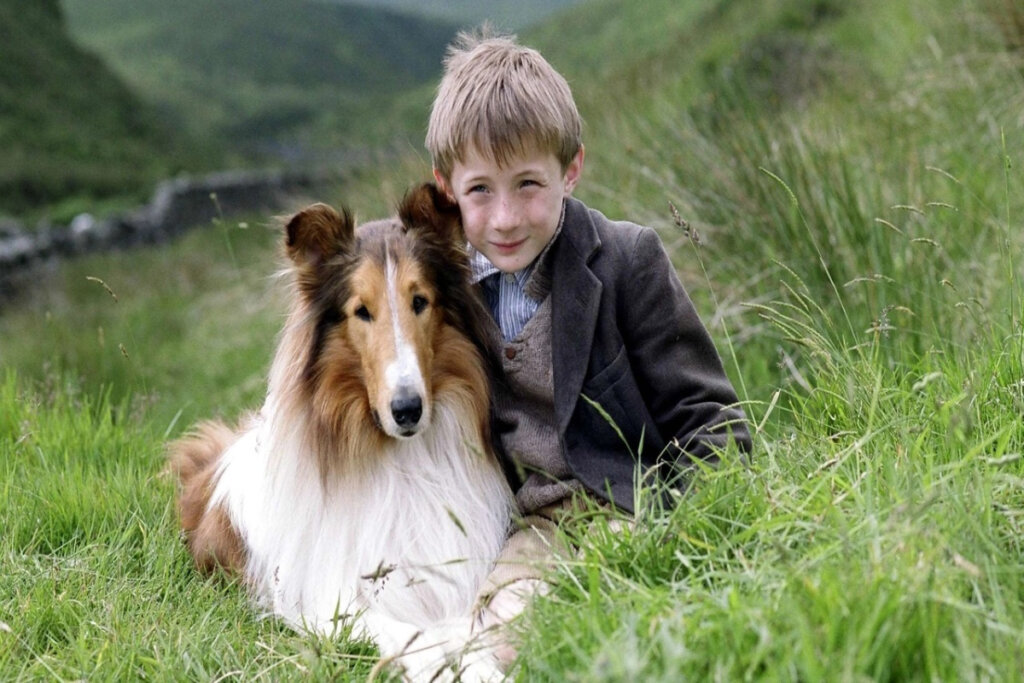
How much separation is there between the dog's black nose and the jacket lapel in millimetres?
512

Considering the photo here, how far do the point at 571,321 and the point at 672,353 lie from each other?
0.36 m

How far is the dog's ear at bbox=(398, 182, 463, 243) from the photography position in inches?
133

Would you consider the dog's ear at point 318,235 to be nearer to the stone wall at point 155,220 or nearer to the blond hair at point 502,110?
the blond hair at point 502,110

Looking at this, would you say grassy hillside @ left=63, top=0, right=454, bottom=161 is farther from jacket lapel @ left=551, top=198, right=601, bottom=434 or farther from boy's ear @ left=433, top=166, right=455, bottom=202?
jacket lapel @ left=551, top=198, right=601, bottom=434

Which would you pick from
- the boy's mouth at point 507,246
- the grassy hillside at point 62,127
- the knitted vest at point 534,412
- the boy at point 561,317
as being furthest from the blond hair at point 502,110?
the grassy hillside at point 62,127

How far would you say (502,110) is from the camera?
3.26m

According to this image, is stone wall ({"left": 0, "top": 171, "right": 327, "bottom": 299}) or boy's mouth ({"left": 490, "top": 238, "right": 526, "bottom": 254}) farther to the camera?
stone wall ({"left": 0, "top": 171, "right": 327, "bottom": 299})

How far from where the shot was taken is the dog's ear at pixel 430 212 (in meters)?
3.38

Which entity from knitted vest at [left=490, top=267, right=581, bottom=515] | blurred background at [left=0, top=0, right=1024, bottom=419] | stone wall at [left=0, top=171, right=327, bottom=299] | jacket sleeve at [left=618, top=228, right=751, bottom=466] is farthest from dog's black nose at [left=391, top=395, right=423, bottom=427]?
stone wall at [left=0, top=171, right=327, bottom=299]

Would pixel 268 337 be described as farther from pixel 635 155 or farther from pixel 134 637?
pixel 134 637

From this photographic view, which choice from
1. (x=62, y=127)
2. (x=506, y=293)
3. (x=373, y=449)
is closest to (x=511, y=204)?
(x=506, y=293)

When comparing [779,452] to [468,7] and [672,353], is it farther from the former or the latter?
[468,7]

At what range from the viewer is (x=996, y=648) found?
2.20 metres

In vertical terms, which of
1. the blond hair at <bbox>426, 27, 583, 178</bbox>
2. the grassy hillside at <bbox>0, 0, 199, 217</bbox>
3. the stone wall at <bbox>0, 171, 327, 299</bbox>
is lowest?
the stone wall at <bbox>0, 171, 327, 299</bbox>
